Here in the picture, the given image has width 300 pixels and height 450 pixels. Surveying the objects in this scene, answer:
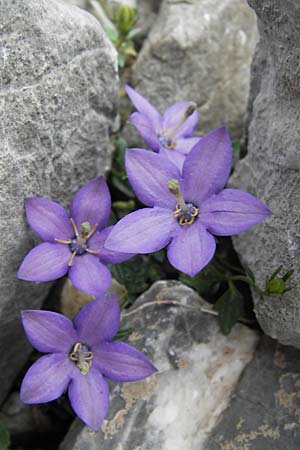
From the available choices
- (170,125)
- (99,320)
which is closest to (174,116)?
(170,125)

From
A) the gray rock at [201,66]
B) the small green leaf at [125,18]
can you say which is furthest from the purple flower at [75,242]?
the small green leaf at [125,18]

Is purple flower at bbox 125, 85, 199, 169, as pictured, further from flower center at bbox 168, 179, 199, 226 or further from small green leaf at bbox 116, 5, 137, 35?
small green leaf at bbox 116, 5, 137, 35

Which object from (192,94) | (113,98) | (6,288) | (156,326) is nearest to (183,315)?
(156,326)

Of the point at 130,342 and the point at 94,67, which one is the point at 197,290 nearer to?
the point at 130,342

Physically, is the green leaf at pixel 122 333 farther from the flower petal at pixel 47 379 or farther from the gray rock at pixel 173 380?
the flower petal at pixel 47 379

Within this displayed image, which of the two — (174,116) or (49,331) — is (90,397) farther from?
(174,116)

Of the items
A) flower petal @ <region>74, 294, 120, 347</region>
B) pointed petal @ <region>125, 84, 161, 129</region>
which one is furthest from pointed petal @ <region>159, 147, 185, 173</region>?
flower petal @ <region>74, 294, 120, 347</region>
